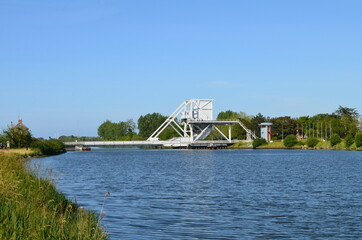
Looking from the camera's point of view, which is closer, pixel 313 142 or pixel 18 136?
pixel 18 136

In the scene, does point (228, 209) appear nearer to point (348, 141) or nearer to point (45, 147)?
point (45, 147)

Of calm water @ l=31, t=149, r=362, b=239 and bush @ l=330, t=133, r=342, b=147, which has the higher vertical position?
bush @ l=330, t=133, r=342, b=147

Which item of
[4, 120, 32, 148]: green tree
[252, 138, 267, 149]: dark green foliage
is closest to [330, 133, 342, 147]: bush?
[252, 138, 267, 149]: dark green foliage

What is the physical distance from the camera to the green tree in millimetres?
103688

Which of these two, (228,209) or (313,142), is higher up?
(313,142)

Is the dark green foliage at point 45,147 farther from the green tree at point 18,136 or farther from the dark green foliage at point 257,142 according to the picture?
the dark green foliage at point 257,142

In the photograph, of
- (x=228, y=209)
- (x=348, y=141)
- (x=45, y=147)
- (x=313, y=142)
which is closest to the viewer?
(x=228, y=209)

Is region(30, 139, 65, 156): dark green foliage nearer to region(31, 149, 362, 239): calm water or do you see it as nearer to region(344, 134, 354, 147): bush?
region(31, 149, 362, 239): calm water

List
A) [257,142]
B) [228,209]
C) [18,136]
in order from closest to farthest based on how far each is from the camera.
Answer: [228,209]
[18,136]
[257,142]

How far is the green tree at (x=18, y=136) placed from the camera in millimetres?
103688

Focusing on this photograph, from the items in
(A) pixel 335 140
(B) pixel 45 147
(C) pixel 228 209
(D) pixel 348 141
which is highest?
(A) pixel 335 140

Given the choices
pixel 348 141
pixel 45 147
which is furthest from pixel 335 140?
pixel 45 147

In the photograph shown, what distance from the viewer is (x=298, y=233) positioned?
21406mm

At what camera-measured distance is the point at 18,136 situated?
339ft
